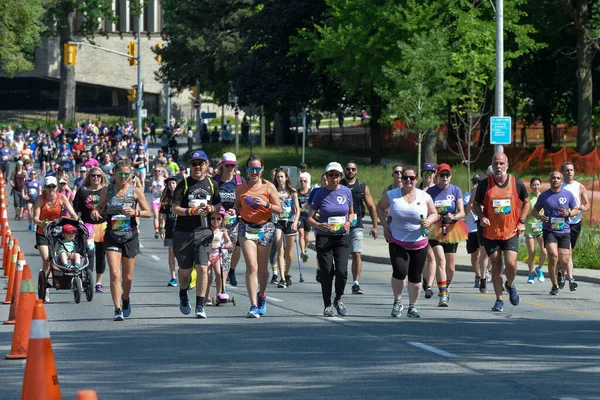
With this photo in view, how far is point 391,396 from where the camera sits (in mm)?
10102

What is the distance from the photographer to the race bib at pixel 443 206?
721 inches

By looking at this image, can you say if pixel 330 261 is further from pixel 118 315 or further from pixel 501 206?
pixel 118 315

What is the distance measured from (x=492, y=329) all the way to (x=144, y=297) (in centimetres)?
623

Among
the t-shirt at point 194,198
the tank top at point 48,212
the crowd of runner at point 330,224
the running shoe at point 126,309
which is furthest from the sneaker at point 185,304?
the tank top at point 48,212

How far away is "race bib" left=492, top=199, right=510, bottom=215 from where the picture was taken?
54.6ft

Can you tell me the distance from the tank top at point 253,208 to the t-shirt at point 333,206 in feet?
2.18

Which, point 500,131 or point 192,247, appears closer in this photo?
point 192,247

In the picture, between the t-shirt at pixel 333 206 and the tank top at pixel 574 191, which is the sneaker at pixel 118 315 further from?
the tank top at pixel 574 191

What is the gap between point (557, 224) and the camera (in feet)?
64.6

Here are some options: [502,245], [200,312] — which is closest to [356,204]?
[502,245]

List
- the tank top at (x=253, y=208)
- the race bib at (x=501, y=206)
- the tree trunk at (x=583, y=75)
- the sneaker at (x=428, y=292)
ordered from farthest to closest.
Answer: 1. the tree trunk at (x=583, y=75)
2. the sneaker at (x=428, y=292)
3. the race bib at (x=501, y=206)
4. the tank top at (x=253, y=208)

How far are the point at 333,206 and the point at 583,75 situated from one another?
39.7 meters

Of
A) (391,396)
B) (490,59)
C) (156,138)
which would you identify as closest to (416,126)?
(490,59)

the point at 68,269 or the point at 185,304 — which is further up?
the point at 68,269
